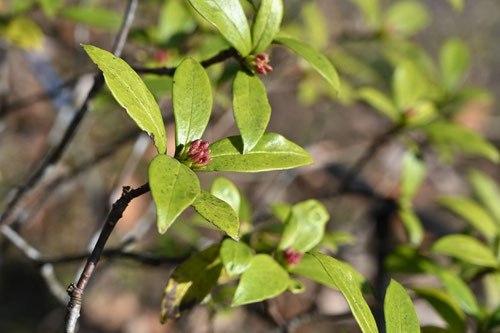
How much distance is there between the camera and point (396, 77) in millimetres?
1118

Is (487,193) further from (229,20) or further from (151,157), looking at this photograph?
(151,157)

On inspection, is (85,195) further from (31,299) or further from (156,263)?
(156,263)

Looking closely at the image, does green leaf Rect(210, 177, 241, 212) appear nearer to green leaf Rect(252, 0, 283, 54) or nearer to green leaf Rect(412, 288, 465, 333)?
green leaf Rect(252, 0, 283, 54)

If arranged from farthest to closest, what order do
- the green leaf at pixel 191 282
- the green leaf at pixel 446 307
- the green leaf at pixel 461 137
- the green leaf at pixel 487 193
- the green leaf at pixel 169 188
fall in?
the green leaf at pixel 487 193 < the green leaf at pixel 461 137 < the green leaf at pixel 446 307 < the green leaf at pixel 191 282 < the green leaf at pixel 169 188

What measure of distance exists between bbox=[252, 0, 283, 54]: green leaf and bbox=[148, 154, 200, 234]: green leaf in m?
0.24

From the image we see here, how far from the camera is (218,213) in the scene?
19.7 inches

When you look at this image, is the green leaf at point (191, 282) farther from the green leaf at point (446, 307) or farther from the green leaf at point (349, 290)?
the green leaf at point (446, 307)

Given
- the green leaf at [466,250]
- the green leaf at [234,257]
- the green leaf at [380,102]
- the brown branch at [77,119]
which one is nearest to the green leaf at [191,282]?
the green leaf at [234,257]

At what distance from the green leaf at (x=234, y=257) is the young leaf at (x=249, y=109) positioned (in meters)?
0.16

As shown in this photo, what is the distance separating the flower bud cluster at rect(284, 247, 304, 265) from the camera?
722mm

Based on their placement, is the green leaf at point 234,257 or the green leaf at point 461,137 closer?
the green leaf at point 234,257

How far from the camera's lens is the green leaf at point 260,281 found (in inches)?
23.8

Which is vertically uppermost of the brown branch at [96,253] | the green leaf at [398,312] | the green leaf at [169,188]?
the green leaf at [169,188]

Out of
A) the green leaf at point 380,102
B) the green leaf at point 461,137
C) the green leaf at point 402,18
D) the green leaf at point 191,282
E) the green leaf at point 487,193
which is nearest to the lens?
the green leaf at point 191,282
